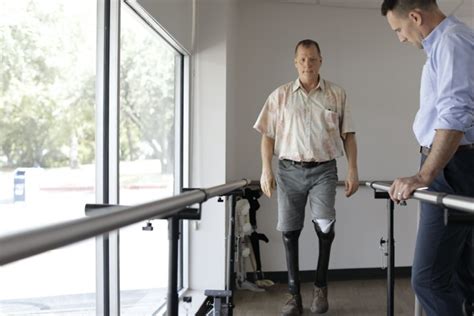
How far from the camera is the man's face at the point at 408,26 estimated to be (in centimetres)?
155

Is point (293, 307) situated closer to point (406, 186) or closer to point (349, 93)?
point (406, 186)

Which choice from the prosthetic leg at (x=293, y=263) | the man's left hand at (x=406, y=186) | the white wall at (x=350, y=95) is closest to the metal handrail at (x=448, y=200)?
the man's left hand at (x=406, y=186)

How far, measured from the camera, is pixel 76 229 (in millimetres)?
664

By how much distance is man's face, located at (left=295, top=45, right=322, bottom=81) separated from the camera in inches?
103

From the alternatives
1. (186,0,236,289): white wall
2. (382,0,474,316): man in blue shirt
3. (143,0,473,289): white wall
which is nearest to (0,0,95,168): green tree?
(382,0,474,316): man in blue shirt

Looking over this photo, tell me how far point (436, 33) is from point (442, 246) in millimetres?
685

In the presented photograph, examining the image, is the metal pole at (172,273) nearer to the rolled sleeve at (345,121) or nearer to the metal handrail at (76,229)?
the metal handrail at (76,229)

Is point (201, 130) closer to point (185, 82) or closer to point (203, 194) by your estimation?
point (185, 82)

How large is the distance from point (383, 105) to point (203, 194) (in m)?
3.05

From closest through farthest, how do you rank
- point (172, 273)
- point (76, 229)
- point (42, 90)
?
1. point (76, 229)
2. point (172, 273)
3. point (42, 90)

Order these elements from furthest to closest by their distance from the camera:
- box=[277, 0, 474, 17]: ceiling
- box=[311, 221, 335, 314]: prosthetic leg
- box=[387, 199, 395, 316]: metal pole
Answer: box=[277, 0, 474, 17]: ceiling
box=[311, 221, 335, 314]: prosthetic leg
box=[387, 199, 395, 316]: metal pole

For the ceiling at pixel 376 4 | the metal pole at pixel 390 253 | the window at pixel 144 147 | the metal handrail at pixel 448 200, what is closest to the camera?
the metal handrail at pixel 448 200

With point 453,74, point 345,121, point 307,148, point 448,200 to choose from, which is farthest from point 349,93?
point 448,200

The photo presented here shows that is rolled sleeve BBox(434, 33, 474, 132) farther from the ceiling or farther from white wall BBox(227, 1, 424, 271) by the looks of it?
the ceiling
